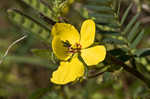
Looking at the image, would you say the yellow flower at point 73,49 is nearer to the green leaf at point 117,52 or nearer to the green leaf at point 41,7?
the green leaf at point 117,52

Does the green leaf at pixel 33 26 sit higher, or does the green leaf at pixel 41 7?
the green leaf at pixel 41 7

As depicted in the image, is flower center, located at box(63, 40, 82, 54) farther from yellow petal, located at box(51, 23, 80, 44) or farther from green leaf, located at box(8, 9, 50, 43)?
green leaf, located at box(8, 9, 50, 43)

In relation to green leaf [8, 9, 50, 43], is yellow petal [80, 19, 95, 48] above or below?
above

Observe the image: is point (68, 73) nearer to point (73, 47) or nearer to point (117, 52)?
point (73, 47)

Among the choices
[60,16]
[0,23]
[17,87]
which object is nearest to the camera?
[60,16]

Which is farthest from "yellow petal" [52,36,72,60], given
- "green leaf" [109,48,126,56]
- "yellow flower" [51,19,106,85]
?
"green leaf" [109,48,126,56]

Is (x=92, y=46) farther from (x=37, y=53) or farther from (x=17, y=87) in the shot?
(x=17, y=87)

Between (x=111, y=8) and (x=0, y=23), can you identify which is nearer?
(x=111, y=8)

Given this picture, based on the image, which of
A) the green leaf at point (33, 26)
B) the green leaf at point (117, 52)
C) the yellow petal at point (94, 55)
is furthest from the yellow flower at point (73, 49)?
the green leaf at point (33, 26)

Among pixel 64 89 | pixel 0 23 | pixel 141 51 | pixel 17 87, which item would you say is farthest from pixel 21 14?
pixel 0 23
